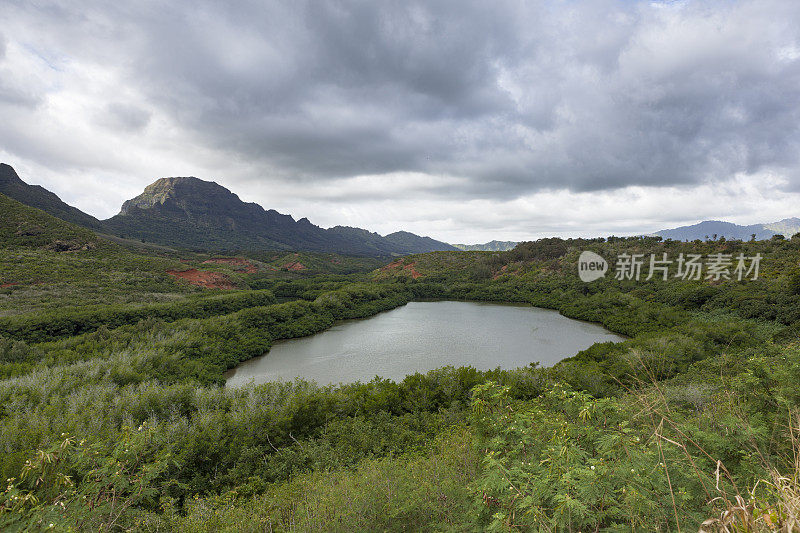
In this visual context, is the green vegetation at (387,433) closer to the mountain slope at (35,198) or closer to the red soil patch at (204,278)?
the red soil patch at (204,278)

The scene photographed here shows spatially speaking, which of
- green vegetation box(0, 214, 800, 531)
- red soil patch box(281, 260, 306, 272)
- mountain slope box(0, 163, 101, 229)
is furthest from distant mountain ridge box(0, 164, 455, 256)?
green vegetation box(0, 214, 800, 531)

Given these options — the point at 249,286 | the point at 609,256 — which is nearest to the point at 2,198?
the point at 249,286

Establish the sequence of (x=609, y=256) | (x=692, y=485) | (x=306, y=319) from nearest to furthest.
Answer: (x=692, y=485) < (x=306, y=319) < (x=609, y=256)

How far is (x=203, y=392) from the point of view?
32.7 ft

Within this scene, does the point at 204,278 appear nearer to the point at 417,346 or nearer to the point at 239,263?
the point at 239,263

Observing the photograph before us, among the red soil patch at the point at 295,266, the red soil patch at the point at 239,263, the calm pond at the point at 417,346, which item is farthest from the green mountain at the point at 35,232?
the red soil patch at the point at 295,266

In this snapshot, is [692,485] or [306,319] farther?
[306,319]

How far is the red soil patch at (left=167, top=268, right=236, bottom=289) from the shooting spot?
139 ft

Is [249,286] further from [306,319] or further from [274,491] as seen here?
[274,491]

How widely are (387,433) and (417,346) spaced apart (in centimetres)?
1480

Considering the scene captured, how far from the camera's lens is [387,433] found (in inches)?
363

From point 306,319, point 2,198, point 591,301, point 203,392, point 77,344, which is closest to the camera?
point 203,392

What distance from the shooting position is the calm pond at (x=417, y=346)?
739 inches

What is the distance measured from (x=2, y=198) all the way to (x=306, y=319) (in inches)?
1922
